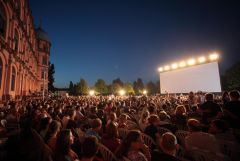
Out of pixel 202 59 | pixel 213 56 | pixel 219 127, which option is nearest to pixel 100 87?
pixel 202 59

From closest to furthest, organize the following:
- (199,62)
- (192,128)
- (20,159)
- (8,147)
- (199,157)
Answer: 1. (20,159)
2. (8,147)
3. (199,157)
4. (192,128)
5. (199,62)

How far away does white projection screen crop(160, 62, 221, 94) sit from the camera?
24062mm

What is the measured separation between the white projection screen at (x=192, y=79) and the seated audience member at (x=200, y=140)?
72.3ft

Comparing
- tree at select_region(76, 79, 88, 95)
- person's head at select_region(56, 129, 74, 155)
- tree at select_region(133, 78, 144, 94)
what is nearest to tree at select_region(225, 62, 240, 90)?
tree at select_region(133, 78, 144, 94)

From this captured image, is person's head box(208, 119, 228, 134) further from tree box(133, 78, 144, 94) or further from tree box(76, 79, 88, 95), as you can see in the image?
tree box(133, 78, 144, 94)

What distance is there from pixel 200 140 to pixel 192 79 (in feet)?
82.4

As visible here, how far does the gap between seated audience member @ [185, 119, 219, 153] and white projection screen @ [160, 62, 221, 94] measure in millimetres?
22027

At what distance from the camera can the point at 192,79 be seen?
1081 inches

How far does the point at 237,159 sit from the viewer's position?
158 inches

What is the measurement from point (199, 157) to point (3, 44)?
55.7 ft

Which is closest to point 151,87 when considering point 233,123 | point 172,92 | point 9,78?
point 172,92

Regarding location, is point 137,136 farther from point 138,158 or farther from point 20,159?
point 20,159

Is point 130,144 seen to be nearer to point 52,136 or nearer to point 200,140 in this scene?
point 200,140

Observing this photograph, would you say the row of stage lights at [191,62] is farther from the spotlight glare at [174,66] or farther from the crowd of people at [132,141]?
the crowd of people at [132,141]
